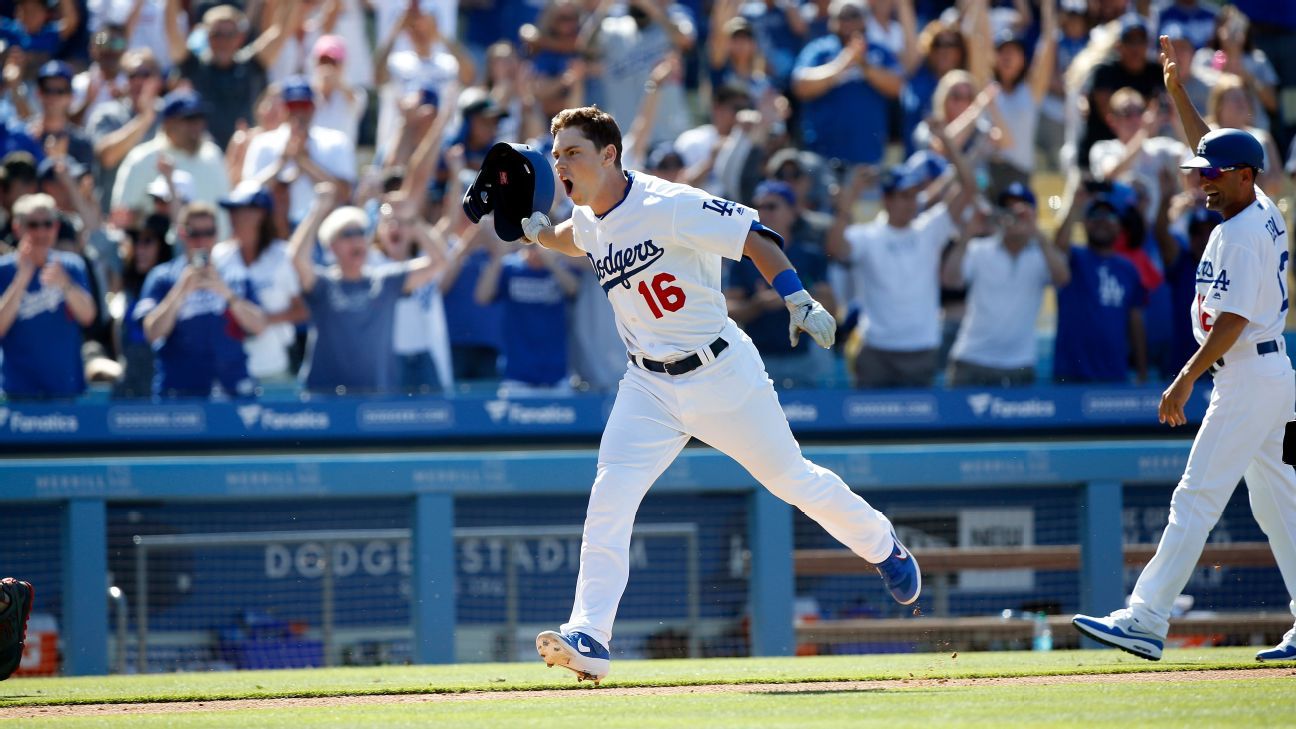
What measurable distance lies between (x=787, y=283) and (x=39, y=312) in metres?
5.43

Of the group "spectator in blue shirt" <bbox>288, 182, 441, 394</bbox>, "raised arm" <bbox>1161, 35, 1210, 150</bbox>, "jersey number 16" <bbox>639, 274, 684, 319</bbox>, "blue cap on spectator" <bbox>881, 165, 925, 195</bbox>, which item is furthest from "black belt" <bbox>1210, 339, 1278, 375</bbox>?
"spectator in blue shirt" <bbox>288, 182, 441, 394</bbox>

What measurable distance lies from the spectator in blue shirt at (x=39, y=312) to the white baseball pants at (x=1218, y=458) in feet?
19.9

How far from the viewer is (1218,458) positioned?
6.03m

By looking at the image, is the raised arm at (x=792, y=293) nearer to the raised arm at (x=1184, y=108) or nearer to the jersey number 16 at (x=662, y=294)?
the jersey number 16 at (x=662, y=294)

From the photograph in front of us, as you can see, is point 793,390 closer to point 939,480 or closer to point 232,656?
point 939,480

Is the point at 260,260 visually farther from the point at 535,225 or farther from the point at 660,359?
the point at 660,359

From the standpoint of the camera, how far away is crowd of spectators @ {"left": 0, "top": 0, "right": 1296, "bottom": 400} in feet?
32.0

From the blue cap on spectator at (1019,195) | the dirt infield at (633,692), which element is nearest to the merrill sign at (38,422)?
the dirt infield at (633,692)

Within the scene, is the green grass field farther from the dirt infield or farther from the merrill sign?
the merrill sign

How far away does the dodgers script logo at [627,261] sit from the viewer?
18.8ft

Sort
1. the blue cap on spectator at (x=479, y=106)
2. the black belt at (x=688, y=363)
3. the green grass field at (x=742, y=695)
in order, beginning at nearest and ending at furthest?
the green grass field at (x=742, y=695) → the black belt at (x=688, y=363) → the blue cap on spectator at (x=479, y=106)

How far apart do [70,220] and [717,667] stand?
510cm

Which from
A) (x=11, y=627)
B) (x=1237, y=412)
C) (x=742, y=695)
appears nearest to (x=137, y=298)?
(x=11, y=627)

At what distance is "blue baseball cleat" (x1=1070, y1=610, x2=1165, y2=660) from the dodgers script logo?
200cm
